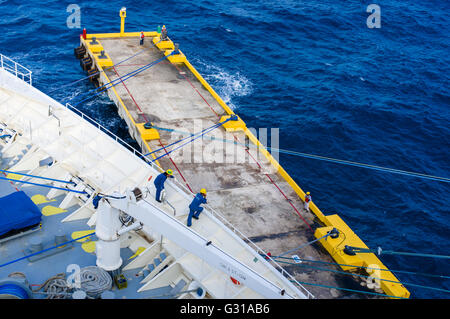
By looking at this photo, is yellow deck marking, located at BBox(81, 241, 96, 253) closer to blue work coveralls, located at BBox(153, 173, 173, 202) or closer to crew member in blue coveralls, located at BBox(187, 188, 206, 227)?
blue work coveralls, located at BBox(153, 173, 173, 202)

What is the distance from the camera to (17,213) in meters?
18.0

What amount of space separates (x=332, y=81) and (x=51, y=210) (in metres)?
31.5

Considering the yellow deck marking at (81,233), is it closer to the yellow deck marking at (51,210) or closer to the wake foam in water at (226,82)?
the yellow deck marking at (51,210)

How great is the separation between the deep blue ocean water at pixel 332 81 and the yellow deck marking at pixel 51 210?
1656cm

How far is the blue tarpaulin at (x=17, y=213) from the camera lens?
17.6 meters

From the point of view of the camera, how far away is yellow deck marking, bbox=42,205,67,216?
1976 centimetres

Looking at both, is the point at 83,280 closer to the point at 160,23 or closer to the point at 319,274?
the point at 319,274

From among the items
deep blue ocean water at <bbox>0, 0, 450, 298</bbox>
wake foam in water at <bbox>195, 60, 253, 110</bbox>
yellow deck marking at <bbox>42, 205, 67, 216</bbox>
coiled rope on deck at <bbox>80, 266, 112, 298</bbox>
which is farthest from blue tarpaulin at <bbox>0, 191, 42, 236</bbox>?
wake foam in water at <bbox>195, 60, 253, 110</bbox>

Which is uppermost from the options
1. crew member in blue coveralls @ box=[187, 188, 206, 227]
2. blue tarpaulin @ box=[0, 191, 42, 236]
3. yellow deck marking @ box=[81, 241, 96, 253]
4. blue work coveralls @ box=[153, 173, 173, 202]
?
blue work coveralls @ box=[153, 173, 173, 202]

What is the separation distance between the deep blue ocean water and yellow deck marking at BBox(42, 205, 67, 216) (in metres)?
16.6

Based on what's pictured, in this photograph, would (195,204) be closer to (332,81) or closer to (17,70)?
(17,70)

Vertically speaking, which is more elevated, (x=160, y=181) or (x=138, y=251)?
(x=160, y=181)

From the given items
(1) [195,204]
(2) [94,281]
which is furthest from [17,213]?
(1) [195,204]
